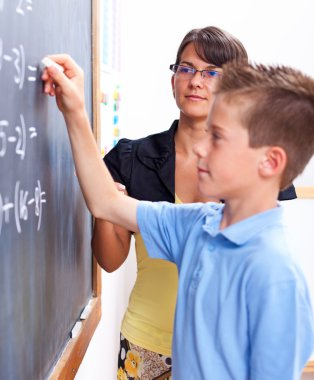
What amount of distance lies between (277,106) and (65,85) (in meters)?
0.36

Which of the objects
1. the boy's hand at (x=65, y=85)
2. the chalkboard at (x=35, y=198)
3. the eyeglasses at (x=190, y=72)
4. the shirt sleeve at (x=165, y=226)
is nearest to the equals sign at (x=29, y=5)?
the chalkboard at (x=35, y=198)

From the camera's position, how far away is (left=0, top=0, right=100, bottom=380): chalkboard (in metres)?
0.74

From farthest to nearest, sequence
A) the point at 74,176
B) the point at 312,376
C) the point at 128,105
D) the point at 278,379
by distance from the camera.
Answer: the point at 312,376 < the point at 128,105 < the point at 74,176 < the point at 278,379

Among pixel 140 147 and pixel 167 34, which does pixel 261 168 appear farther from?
pixel 167 34

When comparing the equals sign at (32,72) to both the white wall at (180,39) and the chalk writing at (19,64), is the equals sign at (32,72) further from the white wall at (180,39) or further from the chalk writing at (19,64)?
the white wall at (180,39)

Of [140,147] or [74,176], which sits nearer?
[74,176]

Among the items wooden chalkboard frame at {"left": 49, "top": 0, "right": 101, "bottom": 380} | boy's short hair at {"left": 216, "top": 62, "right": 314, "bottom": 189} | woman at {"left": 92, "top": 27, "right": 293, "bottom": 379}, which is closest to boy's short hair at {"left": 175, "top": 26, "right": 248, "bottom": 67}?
woman at {"left": 92, "top": 27, "right": 293, "bottom": 379}

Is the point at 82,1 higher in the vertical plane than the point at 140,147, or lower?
higher

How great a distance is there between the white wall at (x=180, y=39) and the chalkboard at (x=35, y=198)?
1.42 m

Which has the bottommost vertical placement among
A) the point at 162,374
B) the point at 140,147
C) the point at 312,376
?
the point at 312,376

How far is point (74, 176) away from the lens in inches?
46.1

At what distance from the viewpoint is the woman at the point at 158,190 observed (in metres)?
1.23

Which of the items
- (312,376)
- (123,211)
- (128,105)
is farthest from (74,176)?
(312,376)

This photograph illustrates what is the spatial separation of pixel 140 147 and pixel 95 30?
0.32m
